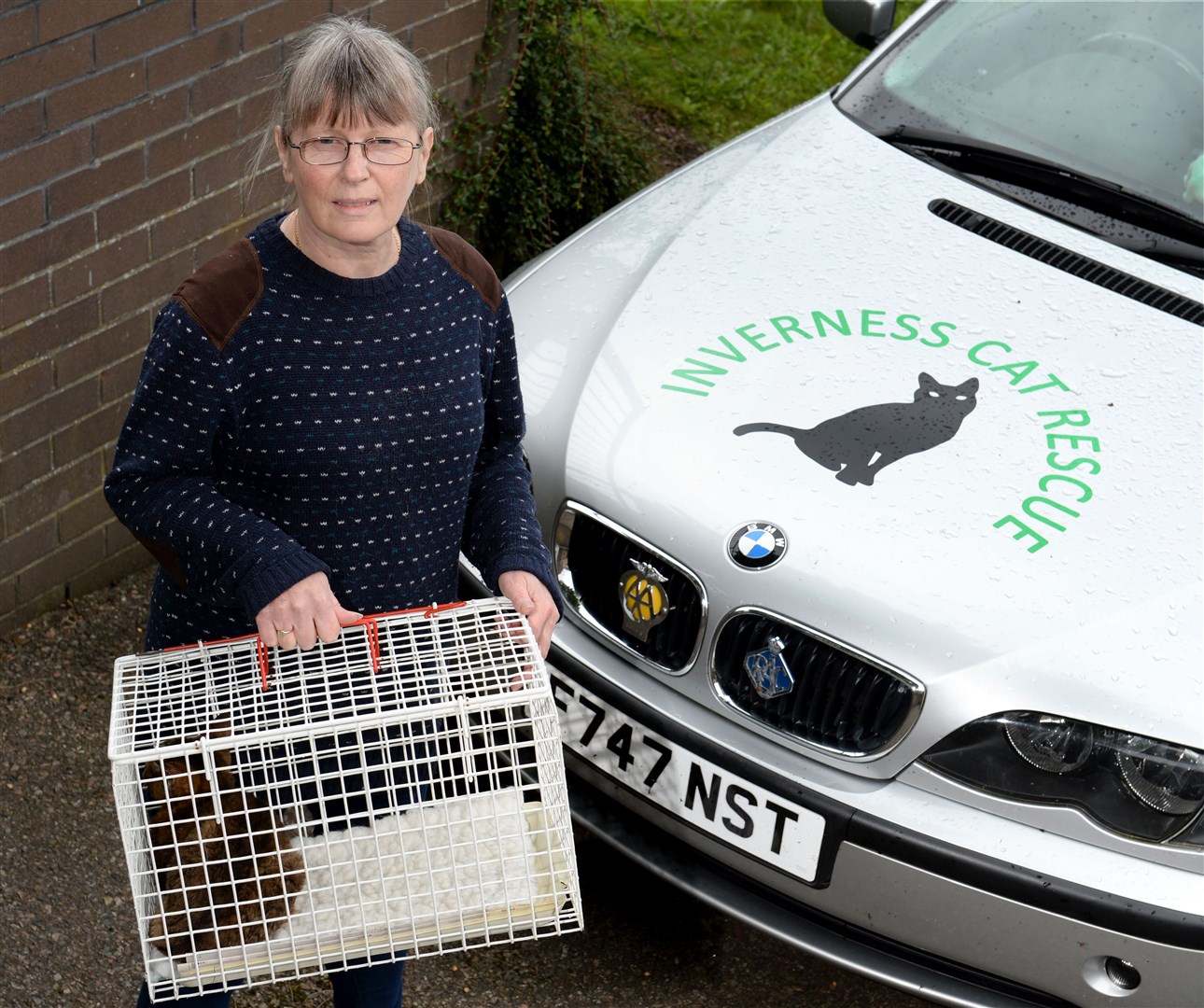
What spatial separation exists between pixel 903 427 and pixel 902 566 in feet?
1.10

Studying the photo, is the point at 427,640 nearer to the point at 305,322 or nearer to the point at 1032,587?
the point at 305,322

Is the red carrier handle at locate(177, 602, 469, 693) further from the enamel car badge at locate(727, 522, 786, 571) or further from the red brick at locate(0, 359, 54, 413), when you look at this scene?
the red brick at locate(0, 359, 54, 413)

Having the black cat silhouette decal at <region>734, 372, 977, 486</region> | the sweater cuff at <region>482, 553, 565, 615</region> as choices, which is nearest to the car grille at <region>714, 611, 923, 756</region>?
the black cat silhouette decal at <region>734, 372, 977, 486</region>

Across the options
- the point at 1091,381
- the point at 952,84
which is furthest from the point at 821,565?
the point at 952,84

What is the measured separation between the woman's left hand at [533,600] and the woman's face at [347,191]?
1.65 ft

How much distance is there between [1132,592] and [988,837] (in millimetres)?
481

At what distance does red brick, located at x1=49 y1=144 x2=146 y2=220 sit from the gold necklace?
134 cm

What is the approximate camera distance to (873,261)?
323cm

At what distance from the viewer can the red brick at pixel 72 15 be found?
3.01 meters

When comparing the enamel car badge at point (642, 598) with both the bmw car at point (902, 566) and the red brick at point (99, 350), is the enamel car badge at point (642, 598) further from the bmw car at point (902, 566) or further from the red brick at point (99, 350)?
the red brick at point (99, 350)

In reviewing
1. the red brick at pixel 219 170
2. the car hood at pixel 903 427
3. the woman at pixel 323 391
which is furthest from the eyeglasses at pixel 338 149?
the red brick at pixel 219 170

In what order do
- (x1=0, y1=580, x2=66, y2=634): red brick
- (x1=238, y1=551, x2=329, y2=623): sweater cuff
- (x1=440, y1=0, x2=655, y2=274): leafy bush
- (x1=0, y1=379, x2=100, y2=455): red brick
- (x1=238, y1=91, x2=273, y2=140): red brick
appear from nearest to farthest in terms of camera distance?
(x1=238, y1=551, x2=329, y2=623): sweater cuff, (x1=0, y1=379, x2=100, y2=455): red brick, (x1=0, y1=580, x2=66, y2=634): red brick, (x1=238, y1=91, x2=273, y2=140): red brick, (x1=440, y1=0, x2=655, y2=274): leafy bush

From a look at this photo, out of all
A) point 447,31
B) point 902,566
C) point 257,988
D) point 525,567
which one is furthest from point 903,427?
point 447,31

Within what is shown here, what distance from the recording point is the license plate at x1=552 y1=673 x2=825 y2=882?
2.61 meters
